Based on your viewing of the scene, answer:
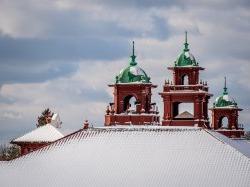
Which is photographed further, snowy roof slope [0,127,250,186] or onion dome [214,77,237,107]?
onion dome [214,77,237,107]

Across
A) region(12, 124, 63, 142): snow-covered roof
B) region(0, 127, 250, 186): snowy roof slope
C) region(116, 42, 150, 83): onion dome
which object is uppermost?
region(116, 42, 150, 83): onion dome

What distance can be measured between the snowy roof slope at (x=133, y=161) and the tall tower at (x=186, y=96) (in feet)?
24.6

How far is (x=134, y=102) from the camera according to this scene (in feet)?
281

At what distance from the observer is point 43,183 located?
242ft

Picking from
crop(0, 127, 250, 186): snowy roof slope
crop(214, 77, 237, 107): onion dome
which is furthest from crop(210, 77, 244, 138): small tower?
crop(0, 127, 250, 186): snowy roof slope

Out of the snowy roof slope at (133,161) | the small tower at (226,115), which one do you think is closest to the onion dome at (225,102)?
the small tower at (226,115)

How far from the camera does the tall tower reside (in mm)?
84438

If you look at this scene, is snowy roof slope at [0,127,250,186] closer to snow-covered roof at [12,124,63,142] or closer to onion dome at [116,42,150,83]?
onion dome at [116,42,150,83]

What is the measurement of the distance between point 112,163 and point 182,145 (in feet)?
19.7

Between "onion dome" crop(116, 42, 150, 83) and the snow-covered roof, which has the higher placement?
"onion dome" crop(116, 42, 150, 83)

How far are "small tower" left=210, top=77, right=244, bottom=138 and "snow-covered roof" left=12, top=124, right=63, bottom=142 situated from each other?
19853mm

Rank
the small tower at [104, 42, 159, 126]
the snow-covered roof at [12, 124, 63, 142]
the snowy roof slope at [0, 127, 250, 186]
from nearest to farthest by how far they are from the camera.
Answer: the snowy roof slope at [0, 127, 250, 186] → the small tower at [104, 42, 159, 126] → the snow-covered roof at [12, 124, 63, 142]

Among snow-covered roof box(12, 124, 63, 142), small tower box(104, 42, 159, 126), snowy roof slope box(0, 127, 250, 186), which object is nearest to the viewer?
snowy roof slope box(0, 127, 250, 186)

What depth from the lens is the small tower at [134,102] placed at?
84.4 m
